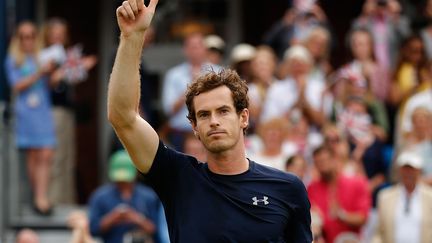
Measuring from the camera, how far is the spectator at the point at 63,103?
501 inches

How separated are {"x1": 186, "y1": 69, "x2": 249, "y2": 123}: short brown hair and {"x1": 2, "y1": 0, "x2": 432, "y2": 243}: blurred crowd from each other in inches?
182

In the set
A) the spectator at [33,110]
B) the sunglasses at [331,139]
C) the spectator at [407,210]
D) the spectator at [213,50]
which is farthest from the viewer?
the spectator at [213,50]

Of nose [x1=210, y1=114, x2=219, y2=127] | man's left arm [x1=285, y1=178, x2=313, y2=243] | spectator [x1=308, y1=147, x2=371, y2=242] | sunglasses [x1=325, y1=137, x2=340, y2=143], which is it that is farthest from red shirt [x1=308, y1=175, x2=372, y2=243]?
nose [x1=210, y1=114, x2=219, y2=127]

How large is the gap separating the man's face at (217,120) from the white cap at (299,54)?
696 centimetres

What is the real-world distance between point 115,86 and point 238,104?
60 centimetres

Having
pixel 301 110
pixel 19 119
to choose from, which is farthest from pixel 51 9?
pixel 301 110

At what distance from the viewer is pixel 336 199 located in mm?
10594

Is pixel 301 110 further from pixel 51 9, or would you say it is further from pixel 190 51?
pixel 51 9

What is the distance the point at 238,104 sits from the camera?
5359 mm

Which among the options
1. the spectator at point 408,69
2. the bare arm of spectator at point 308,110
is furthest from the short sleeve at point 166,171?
the spectator at point 408,69

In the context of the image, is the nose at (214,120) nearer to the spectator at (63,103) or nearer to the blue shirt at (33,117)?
the blue shirt at (33,117)

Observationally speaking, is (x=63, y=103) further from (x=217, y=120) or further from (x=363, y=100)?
(x=217, y=120)

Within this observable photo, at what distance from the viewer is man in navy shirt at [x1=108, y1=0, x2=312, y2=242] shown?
5.08 meters

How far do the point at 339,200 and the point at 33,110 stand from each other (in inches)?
136
